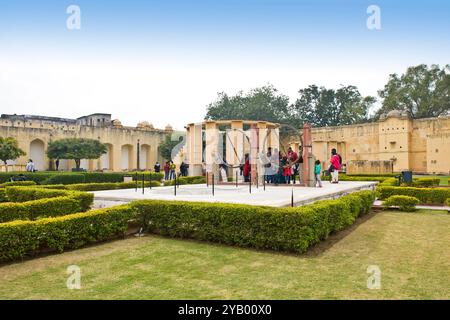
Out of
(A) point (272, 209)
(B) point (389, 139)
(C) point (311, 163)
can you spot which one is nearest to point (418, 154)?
(B) point (389, 139)

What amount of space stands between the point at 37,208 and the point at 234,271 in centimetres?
463

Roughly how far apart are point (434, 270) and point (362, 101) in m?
41.9

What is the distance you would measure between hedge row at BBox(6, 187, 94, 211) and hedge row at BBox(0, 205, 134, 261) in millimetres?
1952

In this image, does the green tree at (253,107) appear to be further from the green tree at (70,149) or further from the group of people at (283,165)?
the group of people at (283,165)

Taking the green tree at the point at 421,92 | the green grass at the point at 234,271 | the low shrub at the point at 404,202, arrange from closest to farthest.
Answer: the green grass at the point at 234,271 → the low shrub at the point at 404,202 → the green tree at the point at 421,92

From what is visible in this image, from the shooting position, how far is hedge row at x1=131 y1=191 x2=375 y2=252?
5.38 metres

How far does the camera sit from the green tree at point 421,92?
34.9 meters

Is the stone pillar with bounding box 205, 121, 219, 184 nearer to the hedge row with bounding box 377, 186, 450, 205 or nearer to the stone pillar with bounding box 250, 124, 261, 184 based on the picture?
the stone pillar with bounding box 250, 124, 261, 184

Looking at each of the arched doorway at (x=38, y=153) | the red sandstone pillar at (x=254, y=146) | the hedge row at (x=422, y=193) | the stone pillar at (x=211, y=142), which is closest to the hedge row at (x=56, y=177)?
the stone pillar at (x=211, y=142)

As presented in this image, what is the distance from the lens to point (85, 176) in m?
19.6

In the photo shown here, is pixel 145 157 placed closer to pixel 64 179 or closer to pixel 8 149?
pixel 8 149

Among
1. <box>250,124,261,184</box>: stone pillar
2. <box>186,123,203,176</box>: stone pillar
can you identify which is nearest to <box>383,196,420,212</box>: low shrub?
<box>250,124,261,184</box>: stone pillar

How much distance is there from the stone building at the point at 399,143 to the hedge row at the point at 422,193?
16.2 meters
